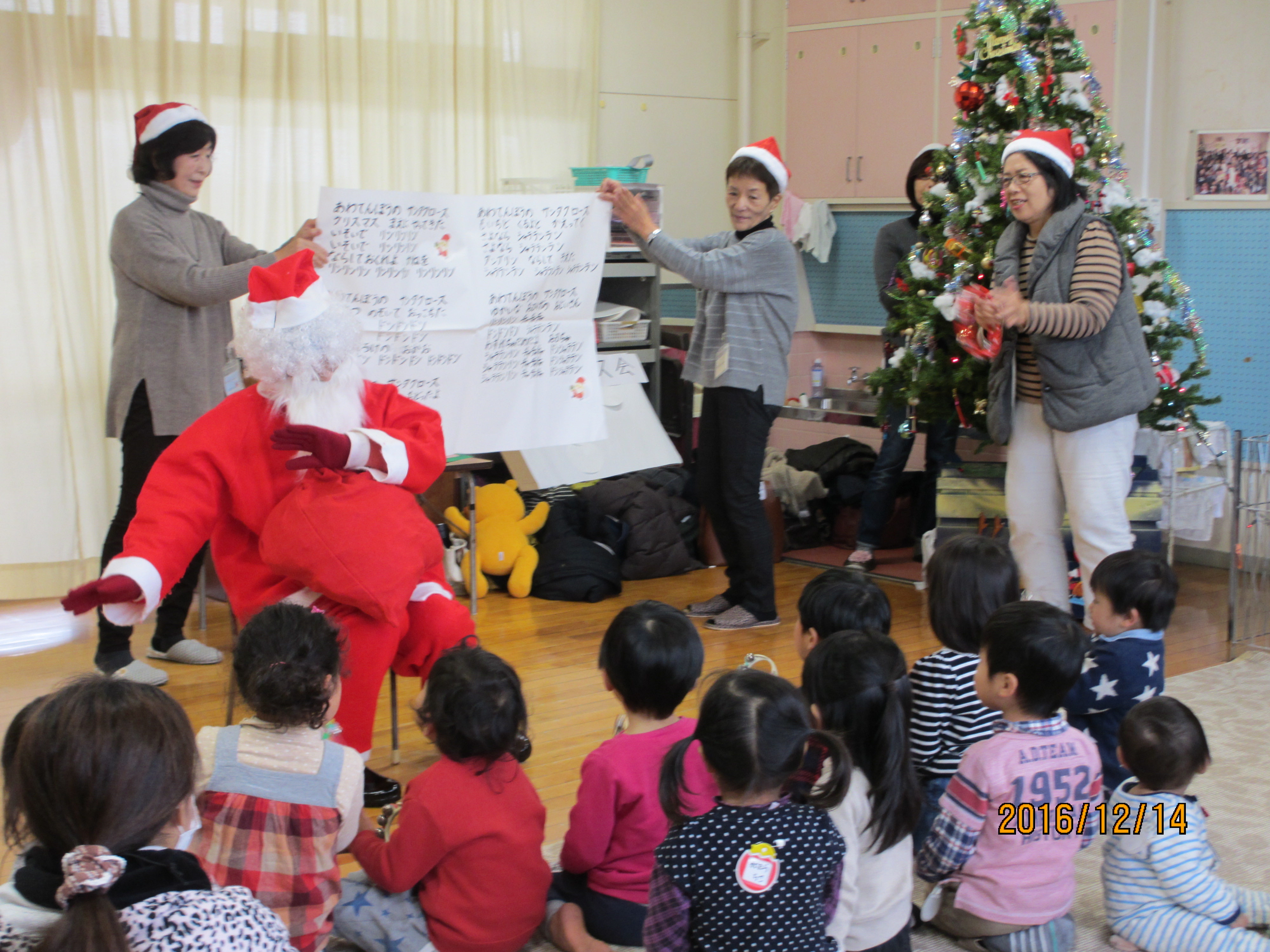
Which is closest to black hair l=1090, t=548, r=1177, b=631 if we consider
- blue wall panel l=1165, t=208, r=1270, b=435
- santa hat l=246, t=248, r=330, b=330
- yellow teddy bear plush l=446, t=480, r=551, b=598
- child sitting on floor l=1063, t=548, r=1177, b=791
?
child sitting on floor l=1063, t=548, r=1177, b=791

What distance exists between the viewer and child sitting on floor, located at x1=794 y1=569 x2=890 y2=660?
2275mm

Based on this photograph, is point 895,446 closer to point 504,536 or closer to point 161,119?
point 504,536

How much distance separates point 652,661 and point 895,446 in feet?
10.1

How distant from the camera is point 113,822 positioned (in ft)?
3.95

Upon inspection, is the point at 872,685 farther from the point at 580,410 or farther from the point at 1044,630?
the point at 580,410

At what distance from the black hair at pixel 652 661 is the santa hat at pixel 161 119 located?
6.89 ft

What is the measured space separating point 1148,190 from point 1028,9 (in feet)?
4.07

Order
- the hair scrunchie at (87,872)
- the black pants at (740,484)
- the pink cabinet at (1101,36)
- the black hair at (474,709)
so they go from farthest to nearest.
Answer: the pink cabinet at (1101,36)
the black pants at (740,484)
the black hair at (474,709)
the hair scrunchie at (87,872)

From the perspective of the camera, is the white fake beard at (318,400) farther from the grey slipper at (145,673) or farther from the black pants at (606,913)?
the grey slipper at (145,673)

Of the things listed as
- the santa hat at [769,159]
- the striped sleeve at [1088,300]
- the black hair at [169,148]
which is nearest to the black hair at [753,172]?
the santa hat at [769,159]

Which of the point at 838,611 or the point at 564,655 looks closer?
the point at 838,611

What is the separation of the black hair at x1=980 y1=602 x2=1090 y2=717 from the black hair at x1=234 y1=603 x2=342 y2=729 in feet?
3.56

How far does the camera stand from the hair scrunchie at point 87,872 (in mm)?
1110

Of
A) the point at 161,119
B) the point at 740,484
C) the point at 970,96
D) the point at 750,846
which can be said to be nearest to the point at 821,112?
the point at 970,96
